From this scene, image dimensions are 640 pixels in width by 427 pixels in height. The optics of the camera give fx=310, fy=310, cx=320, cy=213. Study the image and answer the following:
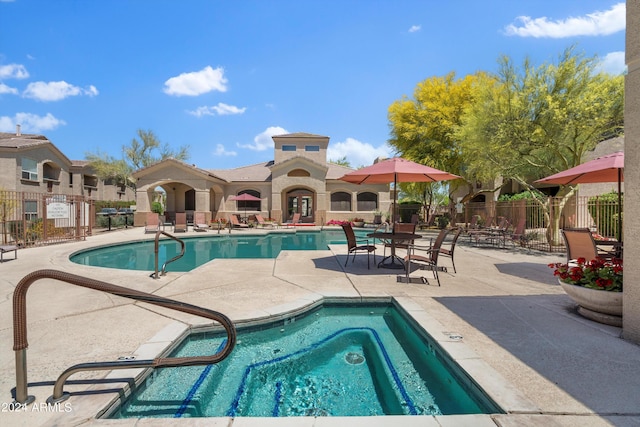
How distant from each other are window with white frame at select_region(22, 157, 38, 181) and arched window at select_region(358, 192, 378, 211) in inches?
1090

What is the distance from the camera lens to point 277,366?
3.59 metres

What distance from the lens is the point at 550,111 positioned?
11.4 meters

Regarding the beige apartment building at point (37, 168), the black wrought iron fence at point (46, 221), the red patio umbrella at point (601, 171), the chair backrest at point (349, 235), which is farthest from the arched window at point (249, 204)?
the red patio umbrella at point (601, 171)

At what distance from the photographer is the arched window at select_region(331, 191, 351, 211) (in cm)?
2805

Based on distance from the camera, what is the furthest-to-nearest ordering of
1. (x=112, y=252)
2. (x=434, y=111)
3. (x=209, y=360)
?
(x=434, y=111) < (x=112, y=252) < (x=209, y=360)

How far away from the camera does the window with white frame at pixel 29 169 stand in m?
25.0

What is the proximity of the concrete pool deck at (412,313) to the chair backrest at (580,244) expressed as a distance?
33.4 inches

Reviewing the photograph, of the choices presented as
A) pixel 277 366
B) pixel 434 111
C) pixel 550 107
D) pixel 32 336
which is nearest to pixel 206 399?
pixel 277 366

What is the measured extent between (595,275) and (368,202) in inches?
949

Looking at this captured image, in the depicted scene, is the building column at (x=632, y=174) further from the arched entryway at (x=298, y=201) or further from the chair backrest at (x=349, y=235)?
the arched entryway at (x=298, y=201)

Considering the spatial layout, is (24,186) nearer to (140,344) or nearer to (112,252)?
(112,252)

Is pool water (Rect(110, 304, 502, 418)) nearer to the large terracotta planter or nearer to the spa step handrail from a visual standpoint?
the spa step handrail

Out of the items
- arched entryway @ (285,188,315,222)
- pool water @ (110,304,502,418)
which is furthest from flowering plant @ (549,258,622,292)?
arched entryway @ (285,188,315,222)

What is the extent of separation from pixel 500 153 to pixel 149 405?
14.5 meters
